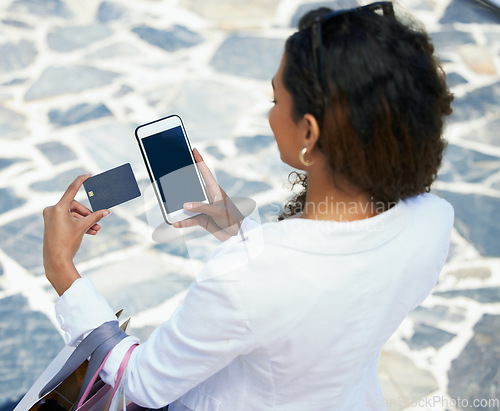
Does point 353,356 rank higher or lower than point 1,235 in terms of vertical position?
higher

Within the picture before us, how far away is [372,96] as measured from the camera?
78 centimetres

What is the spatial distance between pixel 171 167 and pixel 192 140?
1647mm

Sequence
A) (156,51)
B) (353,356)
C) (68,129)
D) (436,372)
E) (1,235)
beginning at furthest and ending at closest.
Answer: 1. (156,51)
2. (68,129)
3. (1,235)
4. (436,372)
5. (353,356)

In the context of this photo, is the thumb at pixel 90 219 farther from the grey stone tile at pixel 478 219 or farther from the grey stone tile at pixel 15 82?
the grey stone tile at pixel 15 82

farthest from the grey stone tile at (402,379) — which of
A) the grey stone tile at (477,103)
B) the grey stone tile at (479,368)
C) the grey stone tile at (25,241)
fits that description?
the grey stone tile at (477,103)

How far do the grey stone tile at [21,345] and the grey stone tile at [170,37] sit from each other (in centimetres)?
204

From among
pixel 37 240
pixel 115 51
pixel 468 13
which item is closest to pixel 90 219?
pixel 37 240

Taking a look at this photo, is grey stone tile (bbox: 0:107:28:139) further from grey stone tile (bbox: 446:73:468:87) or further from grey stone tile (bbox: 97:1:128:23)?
grey stone tile (bbox: 446:73:468:87)

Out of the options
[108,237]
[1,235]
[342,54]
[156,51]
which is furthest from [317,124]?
[156,51]

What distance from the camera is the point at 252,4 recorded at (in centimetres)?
396

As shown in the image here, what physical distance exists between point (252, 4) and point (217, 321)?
143 inches

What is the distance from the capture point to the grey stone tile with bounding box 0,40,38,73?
3305 mm

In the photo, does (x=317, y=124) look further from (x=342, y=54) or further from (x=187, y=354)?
(x=187, y=354)

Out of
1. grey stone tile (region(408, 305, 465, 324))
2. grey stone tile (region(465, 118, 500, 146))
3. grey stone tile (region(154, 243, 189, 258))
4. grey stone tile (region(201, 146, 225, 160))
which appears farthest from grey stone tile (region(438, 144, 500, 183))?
grey stone tile (region(154, 243, 189, 258))
